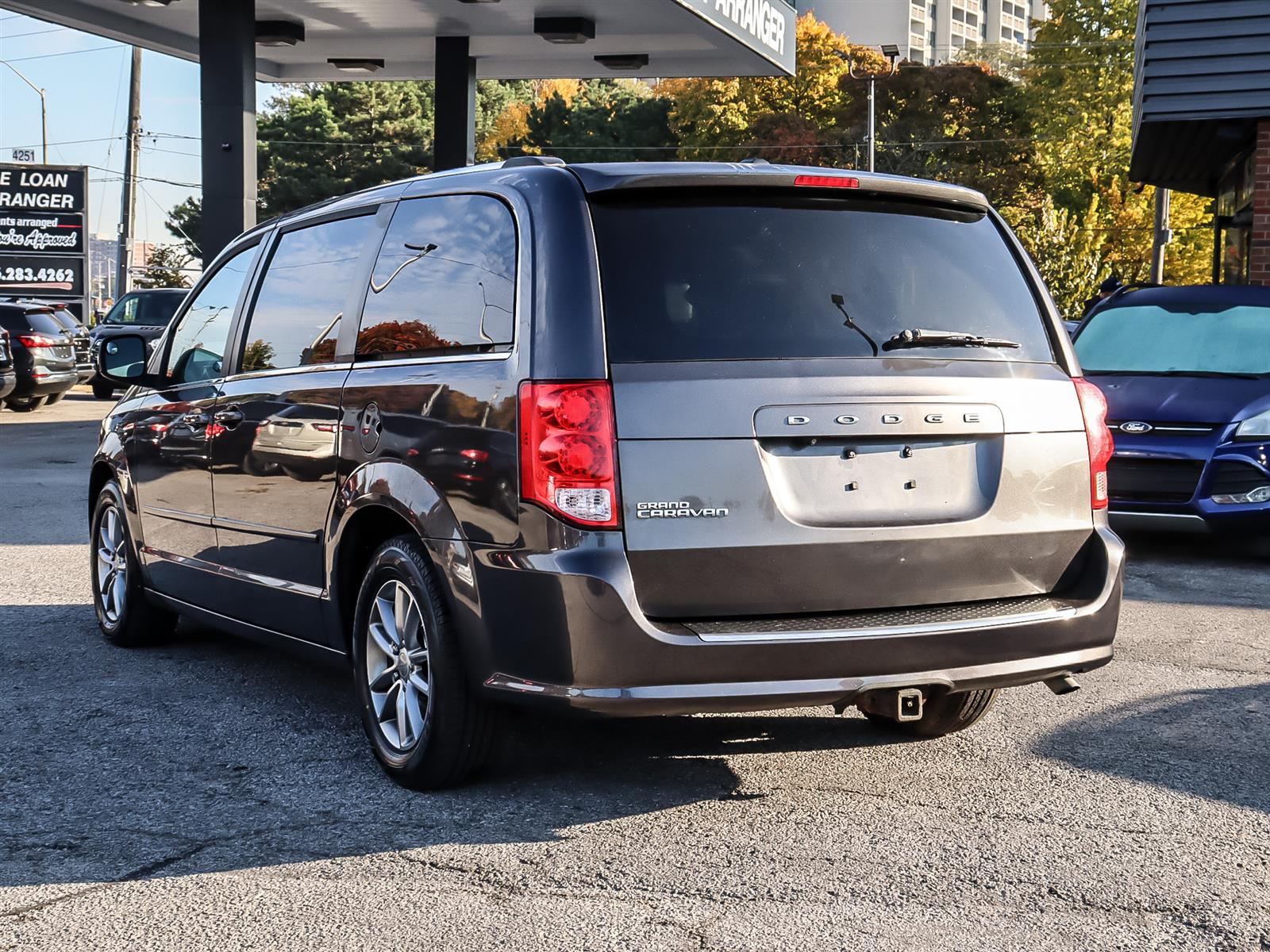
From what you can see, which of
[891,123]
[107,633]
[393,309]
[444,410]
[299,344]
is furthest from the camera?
[891,123]

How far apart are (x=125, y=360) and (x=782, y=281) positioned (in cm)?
371

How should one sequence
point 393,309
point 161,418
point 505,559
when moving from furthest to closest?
point 161,418 → point 393,309 → point 505,559

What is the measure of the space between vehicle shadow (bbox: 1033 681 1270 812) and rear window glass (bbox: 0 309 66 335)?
22452 mm

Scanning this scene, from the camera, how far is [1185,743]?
17.7ft

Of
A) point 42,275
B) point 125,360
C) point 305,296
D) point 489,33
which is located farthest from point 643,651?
point 42,275

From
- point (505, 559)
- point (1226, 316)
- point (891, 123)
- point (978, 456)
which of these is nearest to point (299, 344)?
point (505, 559)

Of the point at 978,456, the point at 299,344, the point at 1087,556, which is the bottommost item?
the point at 1087,556

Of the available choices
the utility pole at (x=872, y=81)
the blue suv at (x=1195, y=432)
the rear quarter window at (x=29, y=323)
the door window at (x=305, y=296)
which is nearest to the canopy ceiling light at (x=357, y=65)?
the rear quarter window at (x=29, y=323)

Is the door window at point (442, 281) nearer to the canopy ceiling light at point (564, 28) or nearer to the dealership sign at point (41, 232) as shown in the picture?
the canopy ceiling light at point (564, 28)

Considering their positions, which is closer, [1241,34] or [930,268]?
[930,268]

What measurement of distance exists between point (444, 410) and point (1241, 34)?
44.2ft

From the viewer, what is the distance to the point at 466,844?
4.25 metres

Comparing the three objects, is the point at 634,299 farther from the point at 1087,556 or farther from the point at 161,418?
the point at 161,418

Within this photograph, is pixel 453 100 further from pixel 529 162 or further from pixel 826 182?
pixel 826 182
